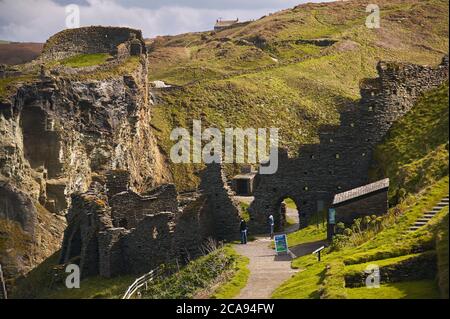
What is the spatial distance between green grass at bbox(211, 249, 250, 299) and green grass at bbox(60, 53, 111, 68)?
1750 inches

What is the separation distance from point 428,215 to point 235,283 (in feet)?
22.5

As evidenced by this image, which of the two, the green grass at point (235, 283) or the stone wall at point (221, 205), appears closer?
the green grass at point (235, 283)

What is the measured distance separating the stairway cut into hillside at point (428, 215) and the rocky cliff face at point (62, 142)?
30006 mm

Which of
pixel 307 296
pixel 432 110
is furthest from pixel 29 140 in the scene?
pixel 307 296

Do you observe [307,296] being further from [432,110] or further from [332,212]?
[432,110]

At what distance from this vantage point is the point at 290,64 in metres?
111

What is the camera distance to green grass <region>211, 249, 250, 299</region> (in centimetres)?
2778

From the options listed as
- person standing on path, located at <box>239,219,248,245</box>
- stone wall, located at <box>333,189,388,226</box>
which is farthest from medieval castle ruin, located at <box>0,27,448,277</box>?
stone wall, located at <box>333,189,388,226</box>

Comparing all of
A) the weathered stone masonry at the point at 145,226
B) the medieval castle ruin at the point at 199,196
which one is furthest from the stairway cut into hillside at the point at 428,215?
the weathered stone masonry at the point at 145,226

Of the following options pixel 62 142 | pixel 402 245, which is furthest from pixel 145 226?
pixel 62 142

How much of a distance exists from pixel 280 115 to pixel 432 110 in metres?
50.6

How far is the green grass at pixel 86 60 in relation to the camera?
75375mm

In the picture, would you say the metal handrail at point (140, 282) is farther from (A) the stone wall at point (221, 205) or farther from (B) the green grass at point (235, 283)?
(A) the stone wall at point (221, 205)

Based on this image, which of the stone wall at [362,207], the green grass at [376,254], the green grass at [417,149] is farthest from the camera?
the stone wall at [362,207]
